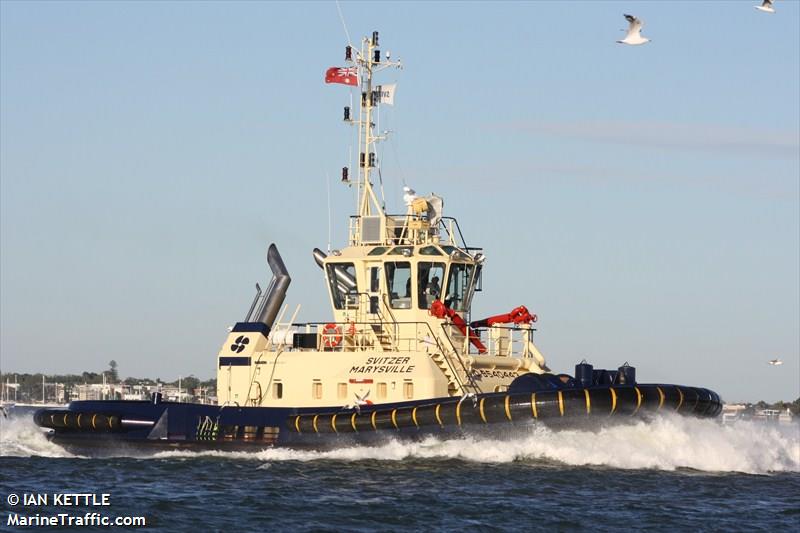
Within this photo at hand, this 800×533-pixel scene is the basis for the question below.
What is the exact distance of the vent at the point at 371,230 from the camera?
30750 millimetres

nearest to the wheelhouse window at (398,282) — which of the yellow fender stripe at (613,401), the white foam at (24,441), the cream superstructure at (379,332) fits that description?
the cream superstructure at (379,332)

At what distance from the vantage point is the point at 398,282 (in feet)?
99.2

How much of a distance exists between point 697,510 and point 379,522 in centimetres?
514

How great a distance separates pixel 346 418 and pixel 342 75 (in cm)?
801

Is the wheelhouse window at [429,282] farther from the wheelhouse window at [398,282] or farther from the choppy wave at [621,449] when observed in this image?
the choppy wave at [621,449]

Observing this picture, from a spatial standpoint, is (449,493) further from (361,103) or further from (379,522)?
(361,103)

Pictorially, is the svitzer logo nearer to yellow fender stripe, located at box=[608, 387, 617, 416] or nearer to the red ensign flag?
the red ensign flag

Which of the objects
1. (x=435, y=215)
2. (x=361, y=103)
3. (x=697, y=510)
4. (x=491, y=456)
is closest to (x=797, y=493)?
(x=697, y=510)

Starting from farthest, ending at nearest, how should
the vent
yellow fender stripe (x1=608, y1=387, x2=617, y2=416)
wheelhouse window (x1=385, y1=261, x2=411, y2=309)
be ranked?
the vent < wheelhouse window (x1=385, y1=261, x2=411, y2=309) < yellow fender stripe (x1=608, y1=387, x2=617, y2=416)

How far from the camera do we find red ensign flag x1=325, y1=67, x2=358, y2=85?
31.4 meters

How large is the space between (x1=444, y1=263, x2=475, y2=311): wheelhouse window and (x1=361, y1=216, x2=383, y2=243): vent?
176 cm

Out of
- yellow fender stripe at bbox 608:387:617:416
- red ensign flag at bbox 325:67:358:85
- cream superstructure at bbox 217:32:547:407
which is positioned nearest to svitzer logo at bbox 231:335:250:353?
cream superstructure at bbox 217:32:547:407

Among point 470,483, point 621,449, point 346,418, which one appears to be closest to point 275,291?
point 346,418

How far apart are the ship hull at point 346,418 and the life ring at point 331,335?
182 centimetres
